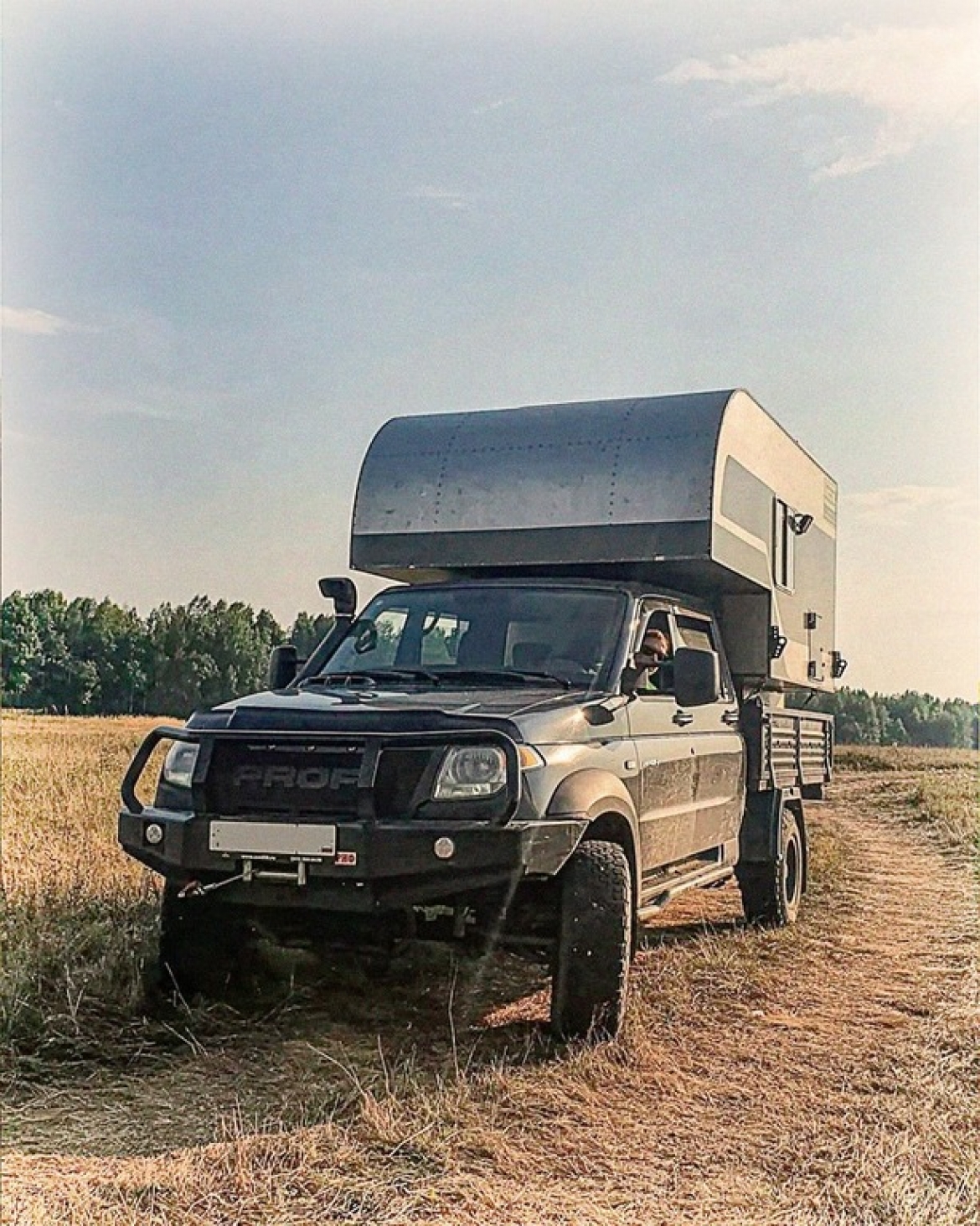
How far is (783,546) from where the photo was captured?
27.2ft

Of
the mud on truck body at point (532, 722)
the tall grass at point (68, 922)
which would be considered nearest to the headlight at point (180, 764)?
A: the mud on truck body at point (532, 722)

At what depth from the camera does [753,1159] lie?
3877 millimetres

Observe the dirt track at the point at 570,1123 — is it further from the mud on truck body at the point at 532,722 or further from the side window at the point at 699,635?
the side window at the point at 699,635

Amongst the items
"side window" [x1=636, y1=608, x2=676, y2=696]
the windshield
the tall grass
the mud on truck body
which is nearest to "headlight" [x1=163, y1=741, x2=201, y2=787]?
the mud on truck body

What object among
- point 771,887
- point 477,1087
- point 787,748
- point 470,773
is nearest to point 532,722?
point 470,773

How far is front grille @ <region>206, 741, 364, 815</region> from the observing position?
15.3ft

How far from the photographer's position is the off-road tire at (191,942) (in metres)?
5.22

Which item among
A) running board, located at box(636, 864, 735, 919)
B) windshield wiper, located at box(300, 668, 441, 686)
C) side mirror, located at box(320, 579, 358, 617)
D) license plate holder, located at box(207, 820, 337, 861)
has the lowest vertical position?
running board, located at box(636, 864, 735, 919)

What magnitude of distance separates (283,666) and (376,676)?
3.33ft

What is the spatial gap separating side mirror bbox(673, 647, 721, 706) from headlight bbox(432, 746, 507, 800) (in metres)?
1.50

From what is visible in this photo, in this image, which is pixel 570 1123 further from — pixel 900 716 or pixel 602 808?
pixel 900 716

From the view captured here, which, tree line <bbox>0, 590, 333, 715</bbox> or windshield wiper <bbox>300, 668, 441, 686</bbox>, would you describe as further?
tree line <bbox>0, 590, 333, 715</bbox>

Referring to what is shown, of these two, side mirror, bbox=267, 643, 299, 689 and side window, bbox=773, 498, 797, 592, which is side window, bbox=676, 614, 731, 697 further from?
side mirror, bbox=267, 643, 299, 689

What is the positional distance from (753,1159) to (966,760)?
22481mm
